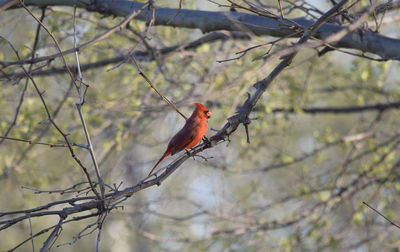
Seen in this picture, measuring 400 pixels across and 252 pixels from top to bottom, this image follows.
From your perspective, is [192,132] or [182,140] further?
[182,140]

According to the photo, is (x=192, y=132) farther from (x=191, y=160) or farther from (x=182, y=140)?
(x=191, y=160)

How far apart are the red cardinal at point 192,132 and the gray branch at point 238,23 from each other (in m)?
0.67

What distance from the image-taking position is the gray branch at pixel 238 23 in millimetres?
3326

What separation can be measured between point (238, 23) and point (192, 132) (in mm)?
876

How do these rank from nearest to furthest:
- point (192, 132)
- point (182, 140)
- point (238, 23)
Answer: point (238, 23)
point (192, 132)
point (182, 140)

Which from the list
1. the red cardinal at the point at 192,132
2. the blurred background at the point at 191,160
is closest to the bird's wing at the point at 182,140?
the red cardinal at the point at 192,132

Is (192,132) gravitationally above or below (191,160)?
below

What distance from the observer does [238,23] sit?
11.3 ft

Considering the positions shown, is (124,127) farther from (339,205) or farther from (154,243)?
(339,205)

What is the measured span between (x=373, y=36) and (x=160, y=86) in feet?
9.13

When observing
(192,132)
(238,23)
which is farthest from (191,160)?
(238,23)

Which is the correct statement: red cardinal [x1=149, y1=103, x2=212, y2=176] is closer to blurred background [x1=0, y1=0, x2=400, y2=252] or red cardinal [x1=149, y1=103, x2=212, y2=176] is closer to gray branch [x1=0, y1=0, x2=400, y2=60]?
gray branch [x1=0, y1=0, x2=400, y2=60]

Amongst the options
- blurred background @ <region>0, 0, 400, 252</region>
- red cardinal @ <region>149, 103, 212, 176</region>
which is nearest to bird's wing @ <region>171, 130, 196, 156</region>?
red cardinal @ <region>149, 103, 212, 176</region>

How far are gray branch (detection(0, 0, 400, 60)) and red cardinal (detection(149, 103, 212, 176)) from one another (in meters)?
0.67
